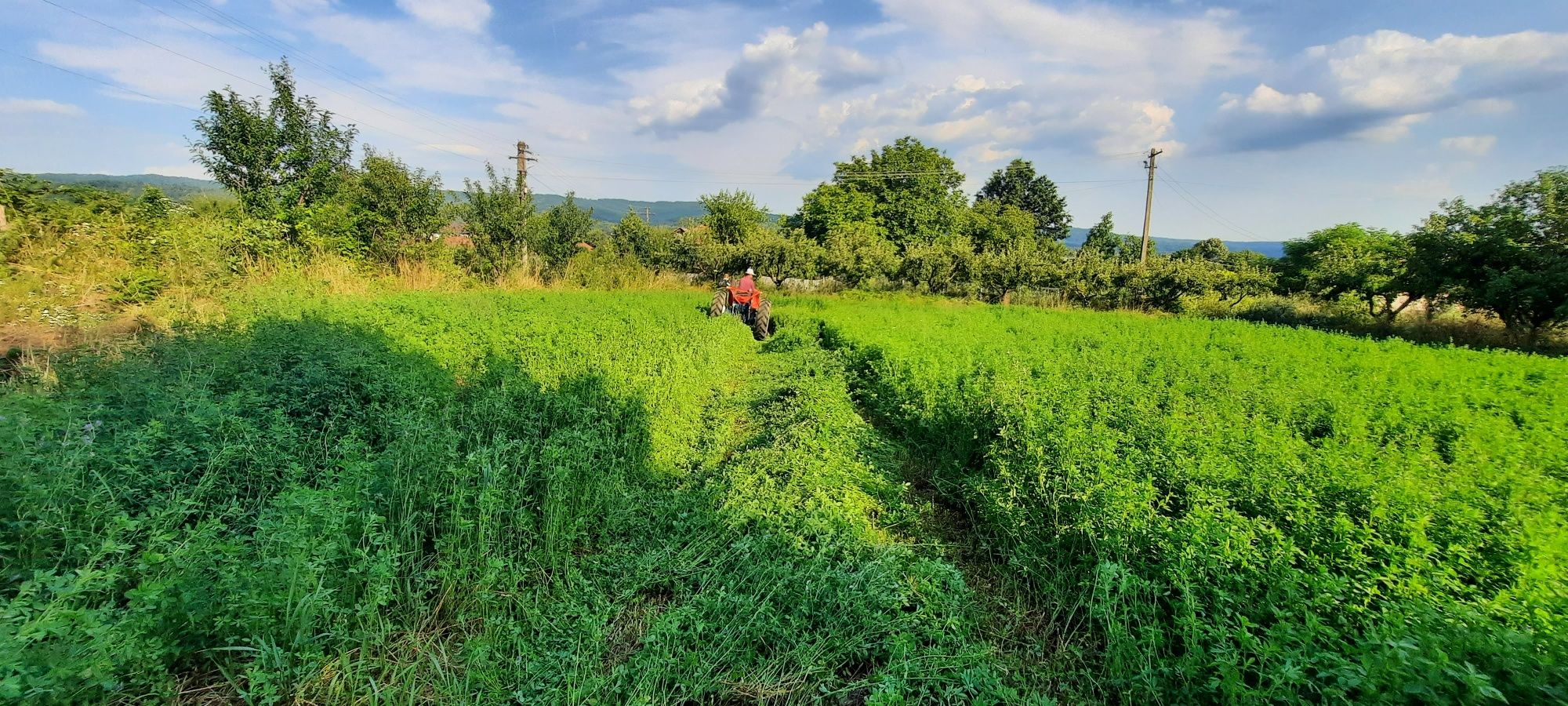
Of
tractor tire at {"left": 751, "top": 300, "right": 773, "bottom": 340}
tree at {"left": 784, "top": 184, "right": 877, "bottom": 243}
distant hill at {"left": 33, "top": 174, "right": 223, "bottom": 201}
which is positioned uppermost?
tree at {"left": 784, "top": 184, "right": 877, "bottom": 243}

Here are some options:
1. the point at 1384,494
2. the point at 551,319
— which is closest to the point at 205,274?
the point at 551,319

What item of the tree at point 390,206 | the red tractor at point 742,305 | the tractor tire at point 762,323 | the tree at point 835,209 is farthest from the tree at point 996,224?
the tree at point 390,206

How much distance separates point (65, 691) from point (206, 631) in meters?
0.51

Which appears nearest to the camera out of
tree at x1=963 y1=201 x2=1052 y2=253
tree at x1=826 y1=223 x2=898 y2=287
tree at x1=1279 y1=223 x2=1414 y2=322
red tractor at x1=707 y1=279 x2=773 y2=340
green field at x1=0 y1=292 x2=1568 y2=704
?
green field at x1=0 y1=292 x2=1568 y2=704

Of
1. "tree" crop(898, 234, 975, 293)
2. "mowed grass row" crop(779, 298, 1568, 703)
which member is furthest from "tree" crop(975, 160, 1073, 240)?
"mowed grass row" crop(779, 298, 1568, 703)

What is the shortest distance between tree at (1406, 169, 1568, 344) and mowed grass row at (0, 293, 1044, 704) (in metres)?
19.2

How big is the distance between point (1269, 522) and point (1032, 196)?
57.4 metres

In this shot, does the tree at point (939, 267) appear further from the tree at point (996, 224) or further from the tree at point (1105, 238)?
the tree at point (1105, 238)

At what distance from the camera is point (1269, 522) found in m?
3.22

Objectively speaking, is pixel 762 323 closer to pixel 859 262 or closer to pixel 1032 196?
pixel 859 262

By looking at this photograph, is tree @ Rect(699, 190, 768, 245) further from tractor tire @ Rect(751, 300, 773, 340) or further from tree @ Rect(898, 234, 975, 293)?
tractor tire @ Rect(751, 300, 773, 340)

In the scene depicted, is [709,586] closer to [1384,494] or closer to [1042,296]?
[1384,494]

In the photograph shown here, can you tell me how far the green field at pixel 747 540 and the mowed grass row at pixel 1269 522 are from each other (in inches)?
1.0

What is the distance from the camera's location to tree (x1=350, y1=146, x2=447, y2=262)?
17766mm
